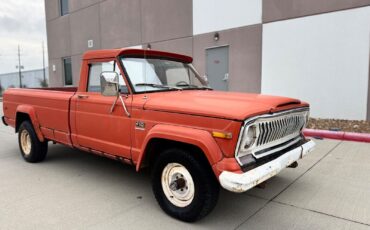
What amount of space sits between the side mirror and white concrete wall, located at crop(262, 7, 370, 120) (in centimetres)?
678

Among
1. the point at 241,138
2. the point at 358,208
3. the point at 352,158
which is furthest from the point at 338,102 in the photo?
the point at 241,138

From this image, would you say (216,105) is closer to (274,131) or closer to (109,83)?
(274,131)

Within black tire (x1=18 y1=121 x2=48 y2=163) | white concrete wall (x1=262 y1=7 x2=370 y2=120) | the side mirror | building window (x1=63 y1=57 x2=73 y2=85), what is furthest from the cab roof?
building window (x1=63 y1=57 x2=73 y2=85)

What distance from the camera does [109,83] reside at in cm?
381

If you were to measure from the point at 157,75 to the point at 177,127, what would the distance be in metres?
1.23

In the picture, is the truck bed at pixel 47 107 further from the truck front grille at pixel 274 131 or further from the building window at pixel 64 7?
the building window at pixel 64 7

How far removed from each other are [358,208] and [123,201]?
2861 mm

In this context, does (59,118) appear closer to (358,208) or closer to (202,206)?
(202,206)

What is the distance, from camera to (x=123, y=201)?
3.90 meters

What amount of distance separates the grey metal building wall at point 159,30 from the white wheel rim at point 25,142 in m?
6.80

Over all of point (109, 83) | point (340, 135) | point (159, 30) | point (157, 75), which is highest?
point (159, 30)


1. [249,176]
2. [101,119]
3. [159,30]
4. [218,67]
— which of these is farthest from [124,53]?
[159,30]

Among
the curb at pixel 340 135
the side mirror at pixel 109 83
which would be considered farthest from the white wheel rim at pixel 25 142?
the curb at pixel 340 135

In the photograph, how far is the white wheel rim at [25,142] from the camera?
19.0 ft
